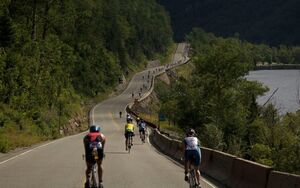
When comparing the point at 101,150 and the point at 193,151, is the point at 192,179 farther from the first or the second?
the point at 101,150

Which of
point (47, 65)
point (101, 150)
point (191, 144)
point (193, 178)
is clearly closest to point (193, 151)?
point (191, 144)

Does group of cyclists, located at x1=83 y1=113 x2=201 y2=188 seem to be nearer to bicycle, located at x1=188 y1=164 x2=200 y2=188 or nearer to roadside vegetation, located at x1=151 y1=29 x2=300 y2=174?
bicycle, located at x1=188 y1=164 x2=200 y2=188

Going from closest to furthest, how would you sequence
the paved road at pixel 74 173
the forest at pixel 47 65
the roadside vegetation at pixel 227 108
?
1. the paved road at pixel 74 173
2. the forest at pixel 47 65
3. the roadside vegetation at pixel 227 108

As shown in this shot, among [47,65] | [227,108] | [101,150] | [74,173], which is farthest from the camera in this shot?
[227,108]

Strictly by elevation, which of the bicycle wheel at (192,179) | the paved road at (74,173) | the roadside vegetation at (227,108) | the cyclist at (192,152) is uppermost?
the cyclist at (192,152)

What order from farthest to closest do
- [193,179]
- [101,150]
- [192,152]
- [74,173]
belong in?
[74,173]
[192,152]
[193,179]
[101,150]

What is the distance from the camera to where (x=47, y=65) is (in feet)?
216

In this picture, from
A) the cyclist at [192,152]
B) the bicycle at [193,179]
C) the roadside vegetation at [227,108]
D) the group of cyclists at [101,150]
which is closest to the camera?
the group of cyclists at [101,150]

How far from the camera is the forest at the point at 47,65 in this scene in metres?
46.5

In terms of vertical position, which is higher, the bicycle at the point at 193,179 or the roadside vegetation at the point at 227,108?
the bicycle at the point at 193,179

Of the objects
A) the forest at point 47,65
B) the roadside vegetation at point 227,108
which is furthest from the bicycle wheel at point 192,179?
the roadside vegetation at point 227,108

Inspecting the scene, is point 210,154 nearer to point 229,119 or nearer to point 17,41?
point 17,41

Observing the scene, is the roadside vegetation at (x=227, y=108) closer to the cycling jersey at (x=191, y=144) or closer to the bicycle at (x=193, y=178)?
the cycling jersey at (x=191, y=144)

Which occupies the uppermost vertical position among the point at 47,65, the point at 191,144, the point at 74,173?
the point at 191,144
